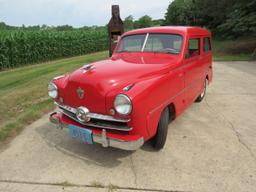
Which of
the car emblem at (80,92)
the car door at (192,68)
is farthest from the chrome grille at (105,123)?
the car door at (192,68)

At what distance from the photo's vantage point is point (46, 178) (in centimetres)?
308

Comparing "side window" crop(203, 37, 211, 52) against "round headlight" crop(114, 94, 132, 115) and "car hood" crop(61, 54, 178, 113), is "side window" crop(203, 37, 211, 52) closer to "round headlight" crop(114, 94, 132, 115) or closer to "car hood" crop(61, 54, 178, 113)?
"car hood" crop(61, 54, 178, 113)

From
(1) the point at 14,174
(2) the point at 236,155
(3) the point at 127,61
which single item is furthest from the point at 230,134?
(1) the point at 14,174

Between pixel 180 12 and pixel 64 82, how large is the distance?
143 ft

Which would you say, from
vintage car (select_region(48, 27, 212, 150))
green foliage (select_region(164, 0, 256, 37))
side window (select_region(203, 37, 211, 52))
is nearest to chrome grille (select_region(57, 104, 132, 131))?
vintage car (select_region(48, 27, 212, 150))

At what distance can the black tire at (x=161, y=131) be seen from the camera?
3414 mm

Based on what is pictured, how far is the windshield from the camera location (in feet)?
13.8

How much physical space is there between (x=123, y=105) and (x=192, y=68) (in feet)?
7.25

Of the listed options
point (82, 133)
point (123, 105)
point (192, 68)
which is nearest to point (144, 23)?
point (192, 68)

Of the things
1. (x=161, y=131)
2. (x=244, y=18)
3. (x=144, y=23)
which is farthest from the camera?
(x=144, y=23)

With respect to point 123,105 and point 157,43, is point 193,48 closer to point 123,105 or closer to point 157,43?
point 157,43

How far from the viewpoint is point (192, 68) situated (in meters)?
4.51

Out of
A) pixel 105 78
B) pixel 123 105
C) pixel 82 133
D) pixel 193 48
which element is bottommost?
pixel 82 133

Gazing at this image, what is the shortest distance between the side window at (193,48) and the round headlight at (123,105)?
77.8 inches
